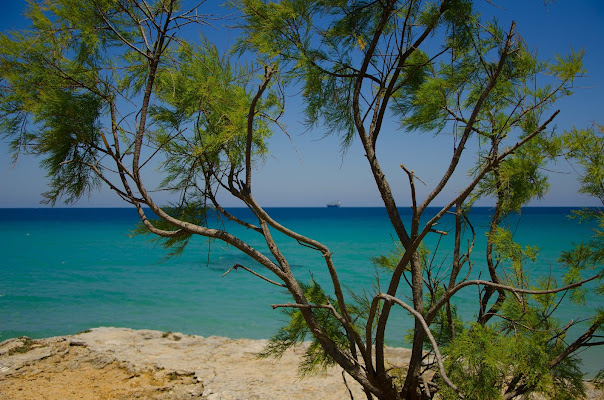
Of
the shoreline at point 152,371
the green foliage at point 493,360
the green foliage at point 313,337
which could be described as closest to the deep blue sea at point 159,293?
the shoreline at point 152,371

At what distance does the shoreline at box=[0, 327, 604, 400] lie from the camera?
3055 mm

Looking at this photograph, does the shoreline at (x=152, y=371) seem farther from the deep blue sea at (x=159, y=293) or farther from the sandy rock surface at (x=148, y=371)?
the deep blue sea at (x=159, y=293)

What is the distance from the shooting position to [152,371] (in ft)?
11.4

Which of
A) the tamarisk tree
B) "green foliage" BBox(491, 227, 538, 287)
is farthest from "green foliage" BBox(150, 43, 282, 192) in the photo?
"green foliage" BBox(491, 227, 538, 287)

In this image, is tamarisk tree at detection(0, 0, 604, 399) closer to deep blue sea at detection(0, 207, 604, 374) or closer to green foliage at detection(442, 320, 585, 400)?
green foliage at detection(442, 320, 585, 400)

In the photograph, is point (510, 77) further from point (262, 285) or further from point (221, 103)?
point (262, 285)

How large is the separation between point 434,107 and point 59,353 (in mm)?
3697

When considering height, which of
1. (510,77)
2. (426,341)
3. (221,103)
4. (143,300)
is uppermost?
(510,77)

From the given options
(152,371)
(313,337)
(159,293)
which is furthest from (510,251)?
(159,293)

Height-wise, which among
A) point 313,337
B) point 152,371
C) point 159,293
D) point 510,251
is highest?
point 510,251

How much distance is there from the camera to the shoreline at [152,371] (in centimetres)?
305

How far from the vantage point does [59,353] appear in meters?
3.72

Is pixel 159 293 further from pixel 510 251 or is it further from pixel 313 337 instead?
pixel 510 251

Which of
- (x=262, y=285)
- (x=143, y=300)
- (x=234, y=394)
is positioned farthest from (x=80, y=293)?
(x=234, y=394)
